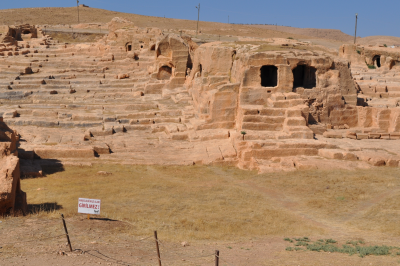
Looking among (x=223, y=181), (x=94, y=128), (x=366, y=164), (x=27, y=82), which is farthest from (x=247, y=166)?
(x=27, y=82)

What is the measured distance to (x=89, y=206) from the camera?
891 centimetres

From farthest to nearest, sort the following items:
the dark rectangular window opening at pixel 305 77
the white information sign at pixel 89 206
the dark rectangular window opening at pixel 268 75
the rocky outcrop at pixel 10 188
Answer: the dark rectangular window opening at pixel 268 75 < the dark rectangular window opening at pixel 305 77 < the rocky outcrop at pixel 10 188 < the white information sign at pixel 89 206

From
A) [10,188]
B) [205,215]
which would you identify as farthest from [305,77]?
[10,188]

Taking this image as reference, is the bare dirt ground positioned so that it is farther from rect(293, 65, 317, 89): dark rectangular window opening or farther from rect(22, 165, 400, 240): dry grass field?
rect(22, 165, 400, 240): dry grass field

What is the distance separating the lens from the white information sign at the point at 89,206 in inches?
350

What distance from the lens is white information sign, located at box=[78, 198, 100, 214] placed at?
8.89 metres

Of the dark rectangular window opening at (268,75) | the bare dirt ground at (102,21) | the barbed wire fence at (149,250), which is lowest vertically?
the barbed wire fence at (149,250)

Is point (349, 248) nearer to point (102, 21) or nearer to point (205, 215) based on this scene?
point (205, 215)

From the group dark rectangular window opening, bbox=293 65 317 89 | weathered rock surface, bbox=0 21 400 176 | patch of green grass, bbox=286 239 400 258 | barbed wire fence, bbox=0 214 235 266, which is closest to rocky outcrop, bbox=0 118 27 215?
barbed wire fence, bbox=0 214 235 266

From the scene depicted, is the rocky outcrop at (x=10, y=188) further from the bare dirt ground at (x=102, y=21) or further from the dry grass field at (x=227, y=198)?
the bare dirt ground at (x=102, y=21)

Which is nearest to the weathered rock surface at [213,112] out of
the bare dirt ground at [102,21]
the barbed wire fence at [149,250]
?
the barbed wire fence at [149,250]

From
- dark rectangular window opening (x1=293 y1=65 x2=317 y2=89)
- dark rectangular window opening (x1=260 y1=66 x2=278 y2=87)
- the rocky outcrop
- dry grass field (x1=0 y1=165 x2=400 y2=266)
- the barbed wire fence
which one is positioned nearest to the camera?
the barbed wire fence

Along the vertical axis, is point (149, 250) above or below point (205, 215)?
above

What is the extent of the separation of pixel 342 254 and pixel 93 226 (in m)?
4.59
